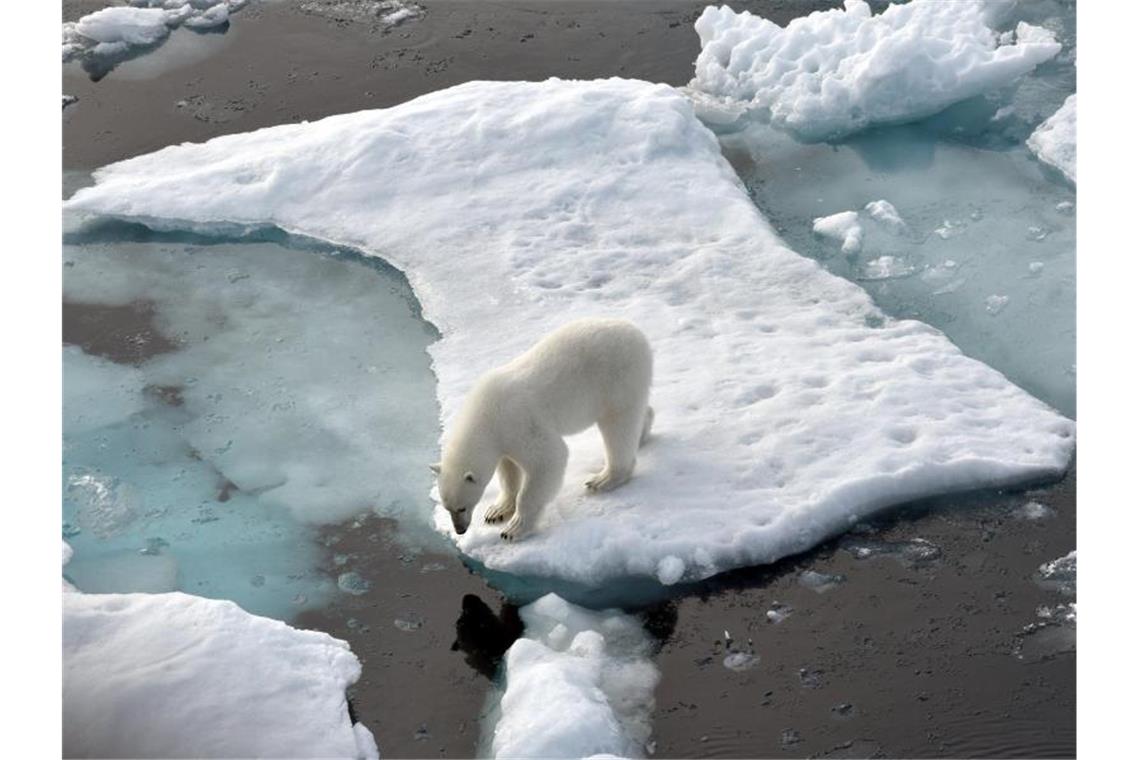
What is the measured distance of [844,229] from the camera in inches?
384

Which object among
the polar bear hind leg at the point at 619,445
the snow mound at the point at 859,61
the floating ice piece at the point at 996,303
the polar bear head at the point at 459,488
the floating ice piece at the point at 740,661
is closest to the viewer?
the floating ice piece at the point at 740,661

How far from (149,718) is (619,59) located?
8414mm

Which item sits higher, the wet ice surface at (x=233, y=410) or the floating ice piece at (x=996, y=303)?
the floating ice piece at (x=996, y=303)

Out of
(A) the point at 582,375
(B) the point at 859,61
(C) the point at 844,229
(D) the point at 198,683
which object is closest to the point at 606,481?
(A) the point at 582,375

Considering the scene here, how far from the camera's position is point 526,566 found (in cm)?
685

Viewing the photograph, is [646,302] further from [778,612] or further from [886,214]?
[778,612]

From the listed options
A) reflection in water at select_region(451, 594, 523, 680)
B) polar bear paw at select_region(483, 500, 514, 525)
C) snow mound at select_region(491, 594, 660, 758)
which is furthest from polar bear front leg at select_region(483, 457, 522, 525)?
snow mound at select_region(491, 594, 660, 758)

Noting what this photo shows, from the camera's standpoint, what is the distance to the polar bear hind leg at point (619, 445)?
278 inches

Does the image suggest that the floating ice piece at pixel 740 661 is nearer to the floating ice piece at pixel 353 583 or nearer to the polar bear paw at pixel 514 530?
the polar bear paw at pixel 514 530

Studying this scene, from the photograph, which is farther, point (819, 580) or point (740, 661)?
point (819, 580)

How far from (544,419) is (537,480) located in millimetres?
303

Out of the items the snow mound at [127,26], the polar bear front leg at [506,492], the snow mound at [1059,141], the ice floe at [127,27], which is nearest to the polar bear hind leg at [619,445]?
the polar bear front leg at [506,492]

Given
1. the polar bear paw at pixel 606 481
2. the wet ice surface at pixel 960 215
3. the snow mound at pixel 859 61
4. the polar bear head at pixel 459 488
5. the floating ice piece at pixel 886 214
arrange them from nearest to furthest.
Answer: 1. the polar bear head at pixel 459 488
2. the polar bear paw at pixel 606 481
3. the wet ice surface at pixel 960 215
4. the floating ice piece at pixel 886 214
5. the snow mound at pixel 859 61

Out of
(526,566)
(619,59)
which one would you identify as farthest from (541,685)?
(619,59)
